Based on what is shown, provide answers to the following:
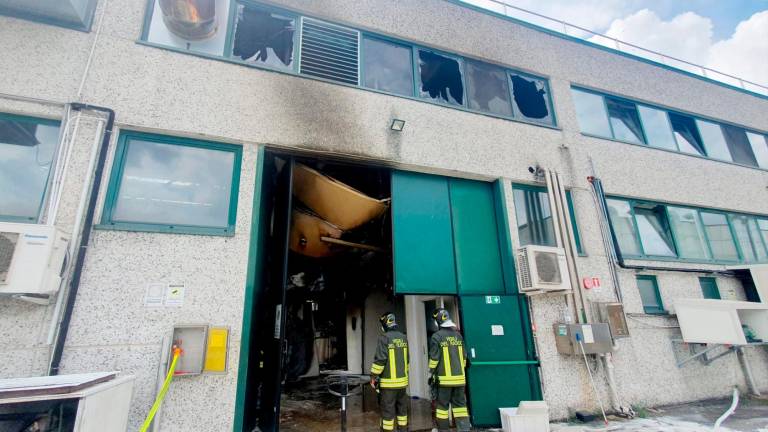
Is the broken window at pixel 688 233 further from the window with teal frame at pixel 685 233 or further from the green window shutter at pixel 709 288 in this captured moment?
the green window shutter at pixel 709 288

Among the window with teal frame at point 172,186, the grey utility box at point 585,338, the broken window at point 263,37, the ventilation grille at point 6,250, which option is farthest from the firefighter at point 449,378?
the broken window at point 263,37

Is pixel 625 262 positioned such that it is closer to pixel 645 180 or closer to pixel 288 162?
pixel 645 180

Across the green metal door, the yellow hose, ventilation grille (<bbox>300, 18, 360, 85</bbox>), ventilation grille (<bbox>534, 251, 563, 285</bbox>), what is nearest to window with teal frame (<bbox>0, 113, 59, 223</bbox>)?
the yellow hose

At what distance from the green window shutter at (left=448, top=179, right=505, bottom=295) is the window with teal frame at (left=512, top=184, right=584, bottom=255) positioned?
1.44 ft

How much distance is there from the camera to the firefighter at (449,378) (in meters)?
4.50

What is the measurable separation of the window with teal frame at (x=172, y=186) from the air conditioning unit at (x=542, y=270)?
13.4ft

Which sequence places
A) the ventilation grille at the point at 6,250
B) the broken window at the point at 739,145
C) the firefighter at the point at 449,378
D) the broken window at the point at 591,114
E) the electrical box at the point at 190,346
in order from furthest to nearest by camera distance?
the broken window at the point at 739,145
the broken window at the point at 591,114
the firefighter at the point at 449,378
the electrical box at the point at 190,346
the ventilation grille at the point at 6,250

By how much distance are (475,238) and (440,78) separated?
2.92m

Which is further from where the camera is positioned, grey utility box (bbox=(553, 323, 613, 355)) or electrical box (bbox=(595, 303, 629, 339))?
electrical box (bbox=(595, 303, 629, 339))

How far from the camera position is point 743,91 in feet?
30.8

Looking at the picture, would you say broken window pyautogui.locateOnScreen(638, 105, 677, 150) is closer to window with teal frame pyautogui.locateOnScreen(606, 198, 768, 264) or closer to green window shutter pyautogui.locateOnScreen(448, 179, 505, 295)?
window with teal frame pyautogui.locateOnScreen(606, 198, 768, 264)

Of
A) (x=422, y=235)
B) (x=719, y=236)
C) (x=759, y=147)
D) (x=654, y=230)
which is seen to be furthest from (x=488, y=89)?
(x=759, y=147)

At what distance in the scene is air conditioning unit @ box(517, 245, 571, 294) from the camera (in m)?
5.11

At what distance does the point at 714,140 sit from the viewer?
8.55m
